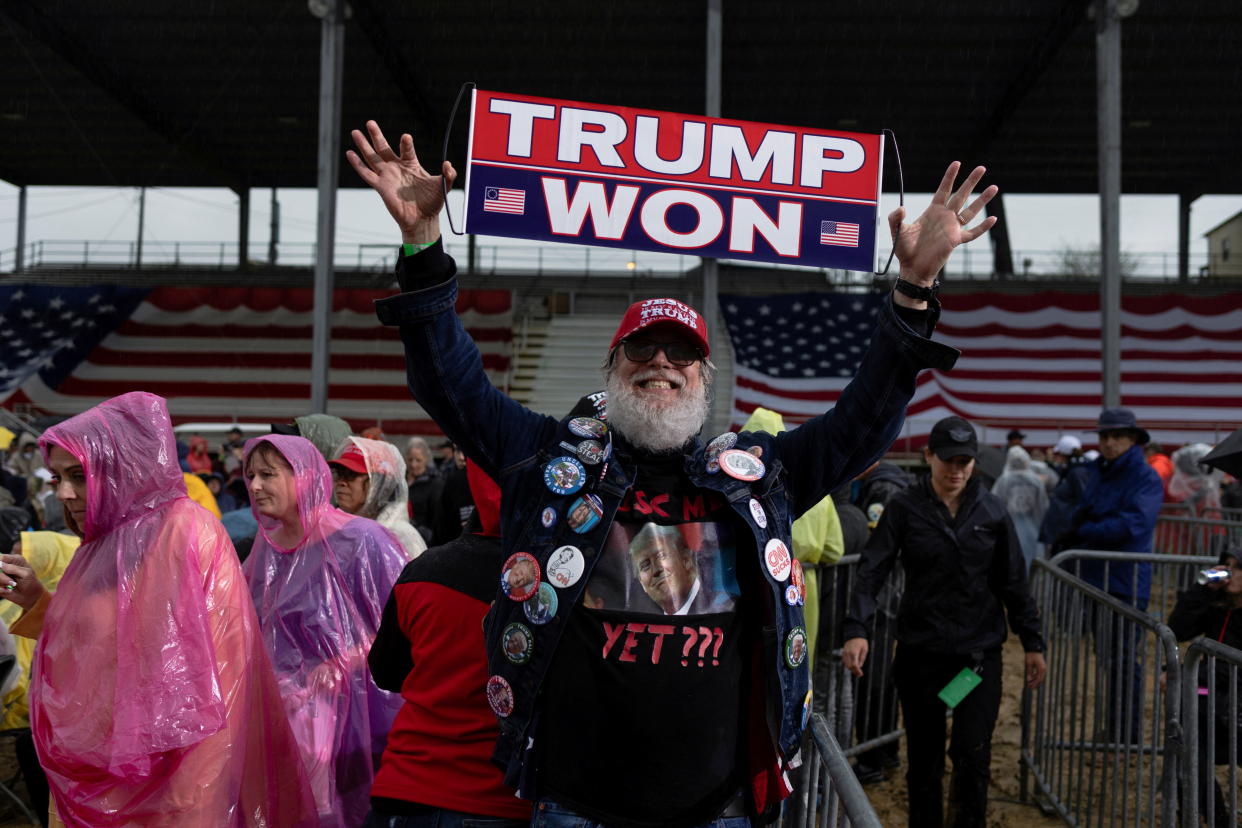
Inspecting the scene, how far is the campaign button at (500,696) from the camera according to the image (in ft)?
6.53

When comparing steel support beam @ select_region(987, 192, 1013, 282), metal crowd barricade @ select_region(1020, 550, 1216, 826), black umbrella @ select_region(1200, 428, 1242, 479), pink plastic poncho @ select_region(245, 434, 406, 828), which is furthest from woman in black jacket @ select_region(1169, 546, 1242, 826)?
steel support beam @ select_region(987, 192, 1013, 282)

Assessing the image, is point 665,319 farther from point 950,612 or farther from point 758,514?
point 950,612

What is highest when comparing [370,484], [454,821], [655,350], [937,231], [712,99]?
[712,99]

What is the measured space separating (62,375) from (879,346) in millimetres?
21955

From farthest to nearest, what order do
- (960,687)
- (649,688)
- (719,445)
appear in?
(960,687)
(719,445)
(649,688)

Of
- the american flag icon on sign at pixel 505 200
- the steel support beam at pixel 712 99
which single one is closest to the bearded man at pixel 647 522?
the american flag icon on sign at pixel 505 200

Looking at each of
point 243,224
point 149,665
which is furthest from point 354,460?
point 243,224

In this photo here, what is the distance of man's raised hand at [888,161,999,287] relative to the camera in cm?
210

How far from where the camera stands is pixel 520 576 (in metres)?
2.03

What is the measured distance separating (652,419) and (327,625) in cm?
160

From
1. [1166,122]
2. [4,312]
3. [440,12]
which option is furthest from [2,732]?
[1166,122]

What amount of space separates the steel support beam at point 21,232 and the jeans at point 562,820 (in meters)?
30.0

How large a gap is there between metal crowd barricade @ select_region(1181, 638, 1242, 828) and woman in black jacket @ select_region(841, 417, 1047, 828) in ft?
2.31

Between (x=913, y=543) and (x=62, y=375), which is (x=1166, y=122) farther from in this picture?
(x=62, y=375)
